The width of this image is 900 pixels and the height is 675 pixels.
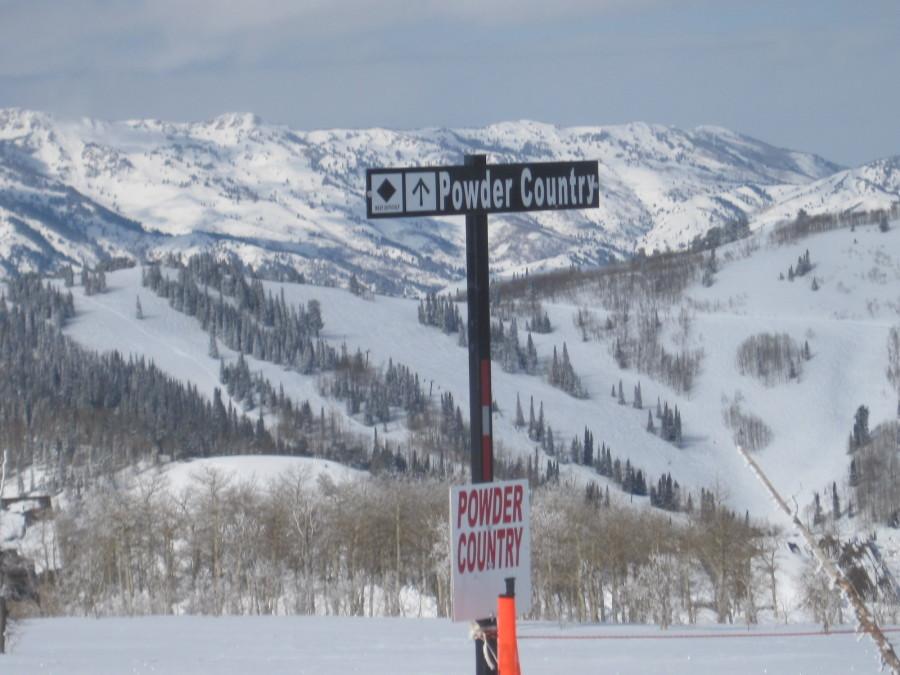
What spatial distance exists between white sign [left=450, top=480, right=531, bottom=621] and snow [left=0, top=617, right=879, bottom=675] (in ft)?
37.5

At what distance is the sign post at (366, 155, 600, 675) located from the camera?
1120cm

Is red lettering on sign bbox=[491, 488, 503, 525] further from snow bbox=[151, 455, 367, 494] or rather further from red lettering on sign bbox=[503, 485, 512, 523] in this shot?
snow bbox=[151, 455, 367, 494]

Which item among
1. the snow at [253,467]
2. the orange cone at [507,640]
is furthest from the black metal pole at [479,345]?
the snow at [253,467]

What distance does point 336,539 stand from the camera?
311ft

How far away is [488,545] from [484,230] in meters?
3.07

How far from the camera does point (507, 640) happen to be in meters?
9.47

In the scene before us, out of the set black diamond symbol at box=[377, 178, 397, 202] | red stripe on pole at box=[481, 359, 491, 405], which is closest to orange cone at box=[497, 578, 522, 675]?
red stripe on pole at box=[481, 359, 491, 405]

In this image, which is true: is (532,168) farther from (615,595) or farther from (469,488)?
(615,595)

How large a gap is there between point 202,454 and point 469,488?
617 ft

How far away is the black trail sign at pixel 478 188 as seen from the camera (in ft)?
39.9

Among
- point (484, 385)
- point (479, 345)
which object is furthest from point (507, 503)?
point (479, 345)

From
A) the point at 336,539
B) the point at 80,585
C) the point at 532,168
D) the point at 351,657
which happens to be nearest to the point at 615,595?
the point at 336,539

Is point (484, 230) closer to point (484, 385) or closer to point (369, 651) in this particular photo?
point (484, 385)

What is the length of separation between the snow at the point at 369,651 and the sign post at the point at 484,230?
11.1 meters
